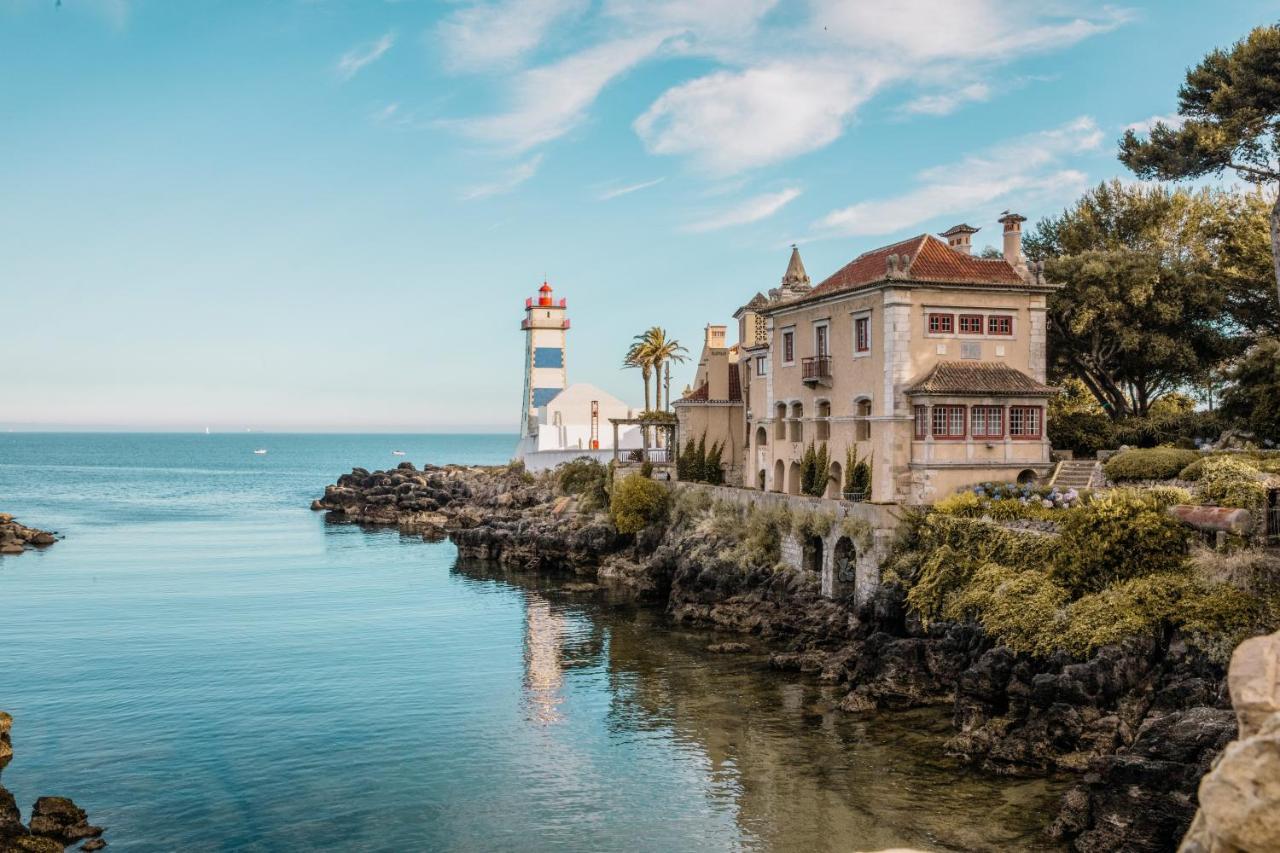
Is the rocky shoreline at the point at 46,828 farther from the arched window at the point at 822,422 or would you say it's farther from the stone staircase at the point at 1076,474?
the stone staircase at the point at 1076,474

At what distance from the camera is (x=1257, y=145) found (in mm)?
39688

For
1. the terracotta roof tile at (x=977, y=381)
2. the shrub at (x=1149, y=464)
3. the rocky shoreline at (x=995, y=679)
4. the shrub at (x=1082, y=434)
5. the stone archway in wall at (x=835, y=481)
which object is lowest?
the rocky shoreline at (x=995, y=679)

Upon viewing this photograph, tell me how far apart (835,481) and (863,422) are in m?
3.34

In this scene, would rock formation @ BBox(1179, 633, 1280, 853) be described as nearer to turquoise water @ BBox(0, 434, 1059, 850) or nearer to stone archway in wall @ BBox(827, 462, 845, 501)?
turquoise water @ BBox(0, 434, 1059, 850)

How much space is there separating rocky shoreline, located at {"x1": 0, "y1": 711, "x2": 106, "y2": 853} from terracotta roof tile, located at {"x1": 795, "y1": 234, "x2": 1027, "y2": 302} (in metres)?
31.8

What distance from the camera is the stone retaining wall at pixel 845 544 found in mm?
38000

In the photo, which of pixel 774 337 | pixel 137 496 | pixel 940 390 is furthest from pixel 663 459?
pixel 137 496

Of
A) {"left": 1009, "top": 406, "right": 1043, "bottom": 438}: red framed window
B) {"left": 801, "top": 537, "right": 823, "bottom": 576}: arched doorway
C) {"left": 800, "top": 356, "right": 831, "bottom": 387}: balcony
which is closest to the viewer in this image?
{"left": 1009, "top": 406, "right": 1043, "bottom": 438}: red framed window

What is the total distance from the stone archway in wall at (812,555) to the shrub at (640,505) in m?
14.1

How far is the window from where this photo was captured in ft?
137

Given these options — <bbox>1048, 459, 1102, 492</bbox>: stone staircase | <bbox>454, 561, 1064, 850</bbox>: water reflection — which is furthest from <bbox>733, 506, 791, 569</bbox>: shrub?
<bbox>1048, 459, 1102, 492</bbox>: stone staircase

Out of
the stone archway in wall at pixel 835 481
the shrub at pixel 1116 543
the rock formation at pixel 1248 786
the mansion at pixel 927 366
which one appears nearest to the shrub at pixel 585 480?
the mansion at pixel 927 366

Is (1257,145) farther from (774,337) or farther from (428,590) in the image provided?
(428,590)

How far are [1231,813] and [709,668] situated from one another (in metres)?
26.6
